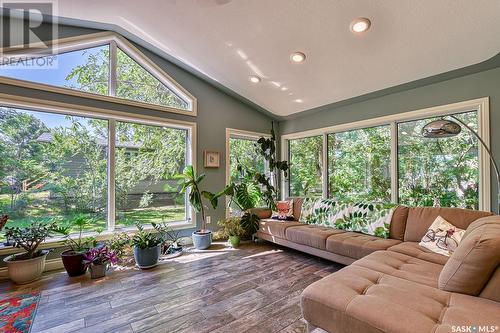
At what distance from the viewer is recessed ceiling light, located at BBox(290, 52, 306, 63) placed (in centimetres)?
309

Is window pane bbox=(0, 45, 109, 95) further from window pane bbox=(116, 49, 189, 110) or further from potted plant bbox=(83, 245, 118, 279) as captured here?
potted plant bbox=(83, 245, 118, 279)

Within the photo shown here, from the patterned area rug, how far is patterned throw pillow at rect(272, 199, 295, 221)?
3.17m

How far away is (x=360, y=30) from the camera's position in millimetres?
2520

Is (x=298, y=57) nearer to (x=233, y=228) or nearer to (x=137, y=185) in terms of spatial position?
(x=233, y=228)

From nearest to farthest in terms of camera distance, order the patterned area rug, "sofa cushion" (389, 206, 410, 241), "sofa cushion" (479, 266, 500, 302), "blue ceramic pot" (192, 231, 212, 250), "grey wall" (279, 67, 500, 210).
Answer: "sofa cushion" (479, 266, 500, 302) < the patterned area rug < "grey wall" (279, 67, 500, 210) < "sofa cushion" (389, 206, 410, 241) < "blue ceramic pot" (192, 231, 212, 250)

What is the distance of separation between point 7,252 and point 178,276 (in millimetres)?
2070

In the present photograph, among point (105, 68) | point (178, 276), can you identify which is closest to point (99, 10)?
point (105, 68)

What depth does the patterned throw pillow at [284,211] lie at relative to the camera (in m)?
3.99

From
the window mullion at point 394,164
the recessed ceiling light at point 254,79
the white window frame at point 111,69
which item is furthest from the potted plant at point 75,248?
the window mullion at point 394,164

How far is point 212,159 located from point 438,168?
350cm

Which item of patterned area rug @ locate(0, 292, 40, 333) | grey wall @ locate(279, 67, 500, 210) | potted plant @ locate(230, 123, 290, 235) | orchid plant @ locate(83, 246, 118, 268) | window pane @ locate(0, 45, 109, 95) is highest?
window pane @ locate(0, 45, 109, 95)

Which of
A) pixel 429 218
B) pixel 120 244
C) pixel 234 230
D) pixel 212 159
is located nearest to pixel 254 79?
pixel 212 159

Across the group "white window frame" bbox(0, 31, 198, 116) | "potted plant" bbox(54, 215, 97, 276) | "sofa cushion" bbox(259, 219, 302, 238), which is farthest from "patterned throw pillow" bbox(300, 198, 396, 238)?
"potted plant" bbox(54, 215, 97, 276)

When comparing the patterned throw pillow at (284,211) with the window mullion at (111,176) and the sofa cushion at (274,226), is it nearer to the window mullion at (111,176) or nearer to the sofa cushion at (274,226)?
the sofa cushion at (274,226)
